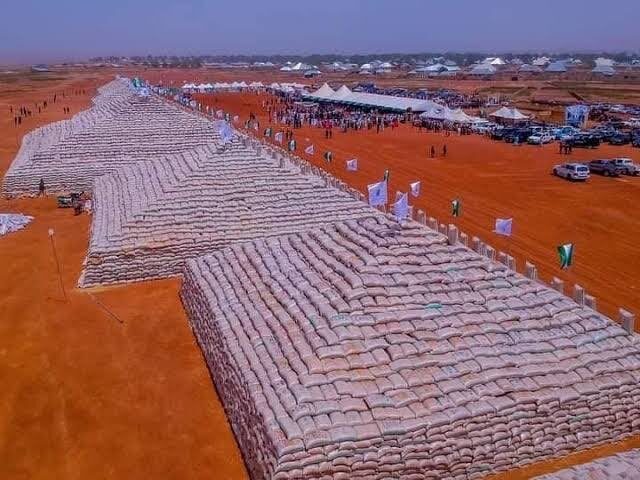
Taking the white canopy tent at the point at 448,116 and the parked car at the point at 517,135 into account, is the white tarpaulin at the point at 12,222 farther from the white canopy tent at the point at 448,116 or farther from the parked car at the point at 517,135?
the white canopy tent at the point at 448,116

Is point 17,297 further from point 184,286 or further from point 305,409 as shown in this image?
point 305,409

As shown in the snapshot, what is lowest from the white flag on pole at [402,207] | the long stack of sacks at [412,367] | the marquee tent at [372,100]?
the marquee tent at [372,100]

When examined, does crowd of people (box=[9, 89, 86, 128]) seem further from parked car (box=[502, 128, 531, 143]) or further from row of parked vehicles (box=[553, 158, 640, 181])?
row of parked vehicles (box=[553, 158, 640, 181])

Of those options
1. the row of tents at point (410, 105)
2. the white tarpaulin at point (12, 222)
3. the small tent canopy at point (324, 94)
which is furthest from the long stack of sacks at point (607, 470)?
the small tent canopy at point (324, 94)

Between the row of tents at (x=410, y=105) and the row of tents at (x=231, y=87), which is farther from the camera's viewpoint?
the row of tents at (x=231, y=87)

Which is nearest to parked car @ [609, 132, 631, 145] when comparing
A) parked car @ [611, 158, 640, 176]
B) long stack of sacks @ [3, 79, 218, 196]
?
parked car @ [611, 158, 640, 176]

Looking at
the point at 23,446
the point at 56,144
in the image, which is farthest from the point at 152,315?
the point at 56,144

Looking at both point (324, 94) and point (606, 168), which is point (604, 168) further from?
point (324, 94)
